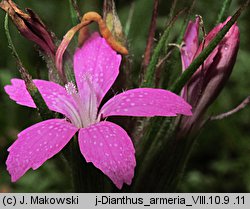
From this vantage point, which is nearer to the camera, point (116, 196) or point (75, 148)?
point (75, 148)

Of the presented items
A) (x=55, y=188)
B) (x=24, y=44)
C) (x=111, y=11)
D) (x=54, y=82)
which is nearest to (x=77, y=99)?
(x=54, y=82)

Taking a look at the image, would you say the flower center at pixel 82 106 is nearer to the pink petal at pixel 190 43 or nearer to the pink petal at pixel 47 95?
the pink petal at pixel 47 95

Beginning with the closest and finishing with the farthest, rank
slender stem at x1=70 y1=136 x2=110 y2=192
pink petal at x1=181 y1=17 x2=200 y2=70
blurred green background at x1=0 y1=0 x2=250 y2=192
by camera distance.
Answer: slender stem at x1=70 y1=136 x2=110 y2=192 → pink petal at x1=181 y1=17 x2=200 y2=70 → blurred green background at x1=0 y1=0 x2=250 y2=192

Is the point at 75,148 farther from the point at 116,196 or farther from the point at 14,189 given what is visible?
the point at 14,189

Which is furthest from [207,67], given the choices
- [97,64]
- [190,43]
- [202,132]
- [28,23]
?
[202,132]

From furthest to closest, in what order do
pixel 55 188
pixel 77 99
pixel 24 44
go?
pixel 24 44 < pixel 55 188 < pixel 77 99

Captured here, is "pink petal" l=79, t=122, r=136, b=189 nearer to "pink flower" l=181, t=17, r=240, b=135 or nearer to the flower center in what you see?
the flower center

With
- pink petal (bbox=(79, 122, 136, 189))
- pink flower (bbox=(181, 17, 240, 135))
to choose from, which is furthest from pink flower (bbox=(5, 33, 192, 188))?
pink flower (bbox=(181, 17, 240, 135))
